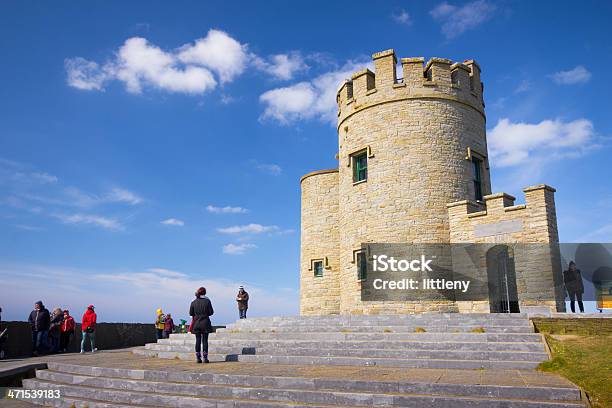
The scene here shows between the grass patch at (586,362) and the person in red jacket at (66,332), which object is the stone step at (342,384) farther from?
the person in red jacket at (66,332)

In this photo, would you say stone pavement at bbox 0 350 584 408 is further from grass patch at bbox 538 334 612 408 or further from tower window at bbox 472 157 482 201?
tower window at bbox 472 157 482 201

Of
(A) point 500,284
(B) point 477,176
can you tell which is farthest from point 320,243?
(A) point 500,284

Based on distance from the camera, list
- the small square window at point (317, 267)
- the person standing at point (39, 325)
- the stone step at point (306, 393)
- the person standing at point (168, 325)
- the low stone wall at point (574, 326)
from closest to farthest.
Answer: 1. the stone step at point (306, 393)
2. the low stone wall at point (574, 326)
3. the person standing at point (39, 325)
4. the person standing at point (168, 325)
5. the small square window at point (317, 267)

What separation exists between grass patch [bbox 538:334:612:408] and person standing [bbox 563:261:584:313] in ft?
16.5

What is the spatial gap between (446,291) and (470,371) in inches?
361

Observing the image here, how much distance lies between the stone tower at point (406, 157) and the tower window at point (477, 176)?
0.05 m

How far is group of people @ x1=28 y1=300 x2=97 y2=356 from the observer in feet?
52.4

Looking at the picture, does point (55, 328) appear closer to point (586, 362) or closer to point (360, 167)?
point (360, 167)

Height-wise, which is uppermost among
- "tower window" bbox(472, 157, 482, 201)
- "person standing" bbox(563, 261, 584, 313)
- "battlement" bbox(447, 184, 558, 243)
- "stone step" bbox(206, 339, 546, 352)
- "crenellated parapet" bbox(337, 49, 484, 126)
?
"crenellated parapet" bbox(337, 49, 484, 126)

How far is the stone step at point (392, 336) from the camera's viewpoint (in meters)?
10.4

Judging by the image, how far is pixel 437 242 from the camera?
1788 cm

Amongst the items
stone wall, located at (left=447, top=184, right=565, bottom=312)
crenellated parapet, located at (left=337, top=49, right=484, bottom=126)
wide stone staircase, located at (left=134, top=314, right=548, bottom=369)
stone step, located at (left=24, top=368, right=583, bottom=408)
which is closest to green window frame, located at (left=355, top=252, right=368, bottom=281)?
stone wall, located at (left=447, top=184, right=565, bottom=312)

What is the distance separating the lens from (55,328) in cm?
1703

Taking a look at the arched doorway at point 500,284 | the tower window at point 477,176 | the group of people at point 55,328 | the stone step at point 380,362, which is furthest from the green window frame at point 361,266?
the group of people at point 55,328
